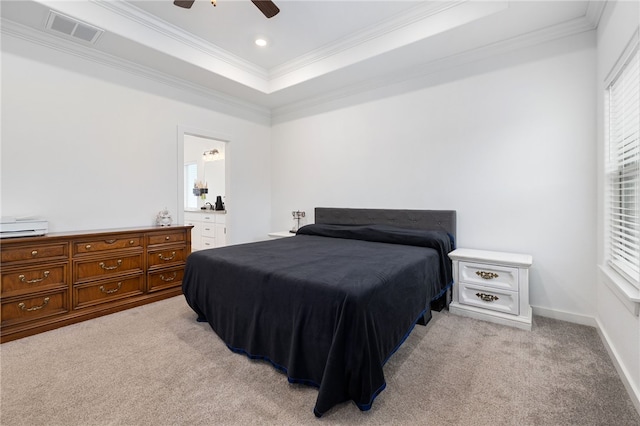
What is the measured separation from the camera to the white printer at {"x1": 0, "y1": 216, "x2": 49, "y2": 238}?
2395 mm

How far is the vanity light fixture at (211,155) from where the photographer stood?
6.50 m

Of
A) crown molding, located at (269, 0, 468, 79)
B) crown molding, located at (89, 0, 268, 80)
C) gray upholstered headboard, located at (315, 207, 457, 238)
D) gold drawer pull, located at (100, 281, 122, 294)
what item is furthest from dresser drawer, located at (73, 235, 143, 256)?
crown molding, located at (269, 0, 468, 79)

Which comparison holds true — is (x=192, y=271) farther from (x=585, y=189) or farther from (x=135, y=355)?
(x=585, y=189)

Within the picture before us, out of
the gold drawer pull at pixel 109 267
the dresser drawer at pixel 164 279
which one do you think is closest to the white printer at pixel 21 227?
the gold drawer pull at pixel 109 267

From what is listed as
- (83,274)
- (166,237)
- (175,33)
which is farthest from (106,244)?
(175,33)

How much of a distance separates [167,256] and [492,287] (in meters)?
3.52

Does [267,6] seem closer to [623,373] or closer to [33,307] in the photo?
[33,307]

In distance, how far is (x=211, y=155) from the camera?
662 cm

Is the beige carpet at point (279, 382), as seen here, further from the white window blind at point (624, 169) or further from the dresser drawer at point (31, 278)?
the white window blind at point (624, 169)

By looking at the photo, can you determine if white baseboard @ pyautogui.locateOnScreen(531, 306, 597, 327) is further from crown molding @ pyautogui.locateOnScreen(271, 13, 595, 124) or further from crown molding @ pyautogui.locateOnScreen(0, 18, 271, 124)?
crown molding @ pyautogui.locateOnScreen(0, 18, 271, 124)

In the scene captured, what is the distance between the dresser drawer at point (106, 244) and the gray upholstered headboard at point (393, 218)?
2.44 m

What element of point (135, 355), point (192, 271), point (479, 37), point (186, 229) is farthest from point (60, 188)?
point (479, 37)

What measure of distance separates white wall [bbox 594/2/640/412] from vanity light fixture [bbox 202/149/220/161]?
6.18 meters

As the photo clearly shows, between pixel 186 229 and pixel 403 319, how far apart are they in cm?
283
